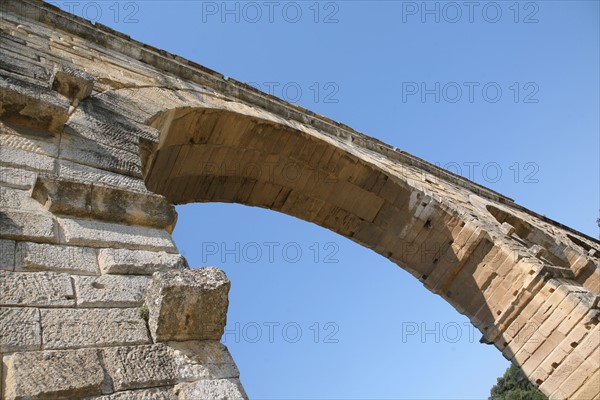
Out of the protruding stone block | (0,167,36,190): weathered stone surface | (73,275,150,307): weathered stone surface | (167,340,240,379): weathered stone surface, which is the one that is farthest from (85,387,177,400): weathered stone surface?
the protruding stone block

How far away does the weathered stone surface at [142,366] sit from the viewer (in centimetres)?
186

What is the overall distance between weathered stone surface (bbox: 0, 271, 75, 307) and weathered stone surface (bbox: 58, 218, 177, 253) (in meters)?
0.30

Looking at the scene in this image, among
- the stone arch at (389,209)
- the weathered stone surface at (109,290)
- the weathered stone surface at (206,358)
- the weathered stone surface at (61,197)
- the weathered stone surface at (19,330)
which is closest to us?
the weathered stone surface at (19,330)

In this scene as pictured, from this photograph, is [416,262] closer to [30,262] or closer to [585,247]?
[585,247]

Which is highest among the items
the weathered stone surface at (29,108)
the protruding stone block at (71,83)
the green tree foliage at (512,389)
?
the protruding stone block at (71,83)

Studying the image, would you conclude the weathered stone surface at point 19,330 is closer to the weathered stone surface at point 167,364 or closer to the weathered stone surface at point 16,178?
the weathered stone surface at point 167,364

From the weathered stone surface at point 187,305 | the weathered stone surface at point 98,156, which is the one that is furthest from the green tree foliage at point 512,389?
the weathered stone surface at point 187,305

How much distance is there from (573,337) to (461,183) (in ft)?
15.0

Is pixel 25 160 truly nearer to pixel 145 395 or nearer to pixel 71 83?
pixel 71 83

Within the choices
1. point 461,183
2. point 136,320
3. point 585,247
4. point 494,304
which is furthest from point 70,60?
point 585,247

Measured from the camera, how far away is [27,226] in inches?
91.6

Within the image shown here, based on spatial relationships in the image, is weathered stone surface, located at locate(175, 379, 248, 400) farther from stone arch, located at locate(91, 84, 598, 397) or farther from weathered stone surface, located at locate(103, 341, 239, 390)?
stone arch, located at locate(91, 84, 598, 397)

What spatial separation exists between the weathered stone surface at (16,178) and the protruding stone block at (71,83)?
956 millimetres

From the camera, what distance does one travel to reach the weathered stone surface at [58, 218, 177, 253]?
8.03 feet
